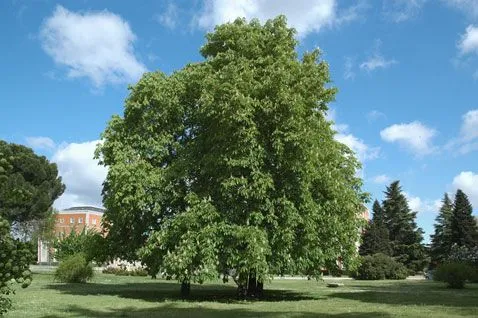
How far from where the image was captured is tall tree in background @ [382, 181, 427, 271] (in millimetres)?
81125

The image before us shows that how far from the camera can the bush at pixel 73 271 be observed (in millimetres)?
43250

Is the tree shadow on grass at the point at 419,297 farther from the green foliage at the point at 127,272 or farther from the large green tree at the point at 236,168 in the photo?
the green foliage at the point at 127,272

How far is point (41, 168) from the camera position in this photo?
5797cm

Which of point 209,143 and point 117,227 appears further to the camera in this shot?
point 117,227

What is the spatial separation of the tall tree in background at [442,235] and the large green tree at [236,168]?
54.5 meters

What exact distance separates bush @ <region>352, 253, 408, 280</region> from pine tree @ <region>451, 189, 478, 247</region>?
49.8 feet

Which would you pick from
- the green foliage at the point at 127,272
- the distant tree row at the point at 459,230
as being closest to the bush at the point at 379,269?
the distant tree row at the point at 459,230

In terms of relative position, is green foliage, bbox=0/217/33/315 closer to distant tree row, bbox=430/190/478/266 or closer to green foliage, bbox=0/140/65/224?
green foliage, bbox=0/140/65/224

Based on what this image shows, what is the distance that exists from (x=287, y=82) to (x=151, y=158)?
8.62m

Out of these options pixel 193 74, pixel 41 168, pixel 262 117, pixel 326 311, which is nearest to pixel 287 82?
pixel 262 117

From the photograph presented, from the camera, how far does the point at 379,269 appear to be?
61.8 meters

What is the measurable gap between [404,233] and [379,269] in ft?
72.9

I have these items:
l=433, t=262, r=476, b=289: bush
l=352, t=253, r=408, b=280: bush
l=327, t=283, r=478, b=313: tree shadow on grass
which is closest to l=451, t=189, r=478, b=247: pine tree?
l=352, t=253, r=408, b=280: bush

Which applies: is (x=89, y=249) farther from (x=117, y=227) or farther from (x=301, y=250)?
(x=301, y=250)
